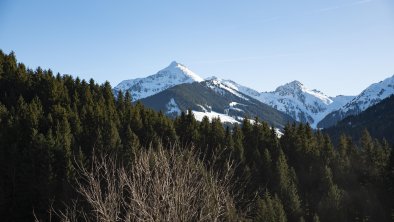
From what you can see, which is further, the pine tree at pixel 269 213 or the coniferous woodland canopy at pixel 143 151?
the coniferous woodland canopy at pixel 143 151

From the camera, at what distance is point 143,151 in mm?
52781

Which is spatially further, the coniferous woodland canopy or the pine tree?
the coniferous woodland canopy

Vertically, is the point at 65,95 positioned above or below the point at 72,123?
above

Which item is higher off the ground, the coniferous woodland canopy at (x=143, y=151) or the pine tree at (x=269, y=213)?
the coniferous woodland canopy at (x=143, y=151)

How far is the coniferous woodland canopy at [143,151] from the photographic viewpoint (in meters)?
57.7

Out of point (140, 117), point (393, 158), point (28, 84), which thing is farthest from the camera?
point (28, 84)

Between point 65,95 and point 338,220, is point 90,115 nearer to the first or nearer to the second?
point 65,95

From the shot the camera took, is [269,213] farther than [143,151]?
Yes

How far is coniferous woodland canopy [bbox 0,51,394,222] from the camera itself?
57.7 metres

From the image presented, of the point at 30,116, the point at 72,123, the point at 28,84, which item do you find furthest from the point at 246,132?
the point at 28,84

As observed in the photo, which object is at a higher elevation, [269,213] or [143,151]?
[143,151]

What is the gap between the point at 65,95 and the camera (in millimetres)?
88875

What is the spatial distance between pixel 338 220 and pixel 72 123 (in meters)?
48.9

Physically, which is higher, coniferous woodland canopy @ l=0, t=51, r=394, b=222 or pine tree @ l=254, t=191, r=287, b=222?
coniferous woodland canopy @ l=0, t=51, r=394, b=222
